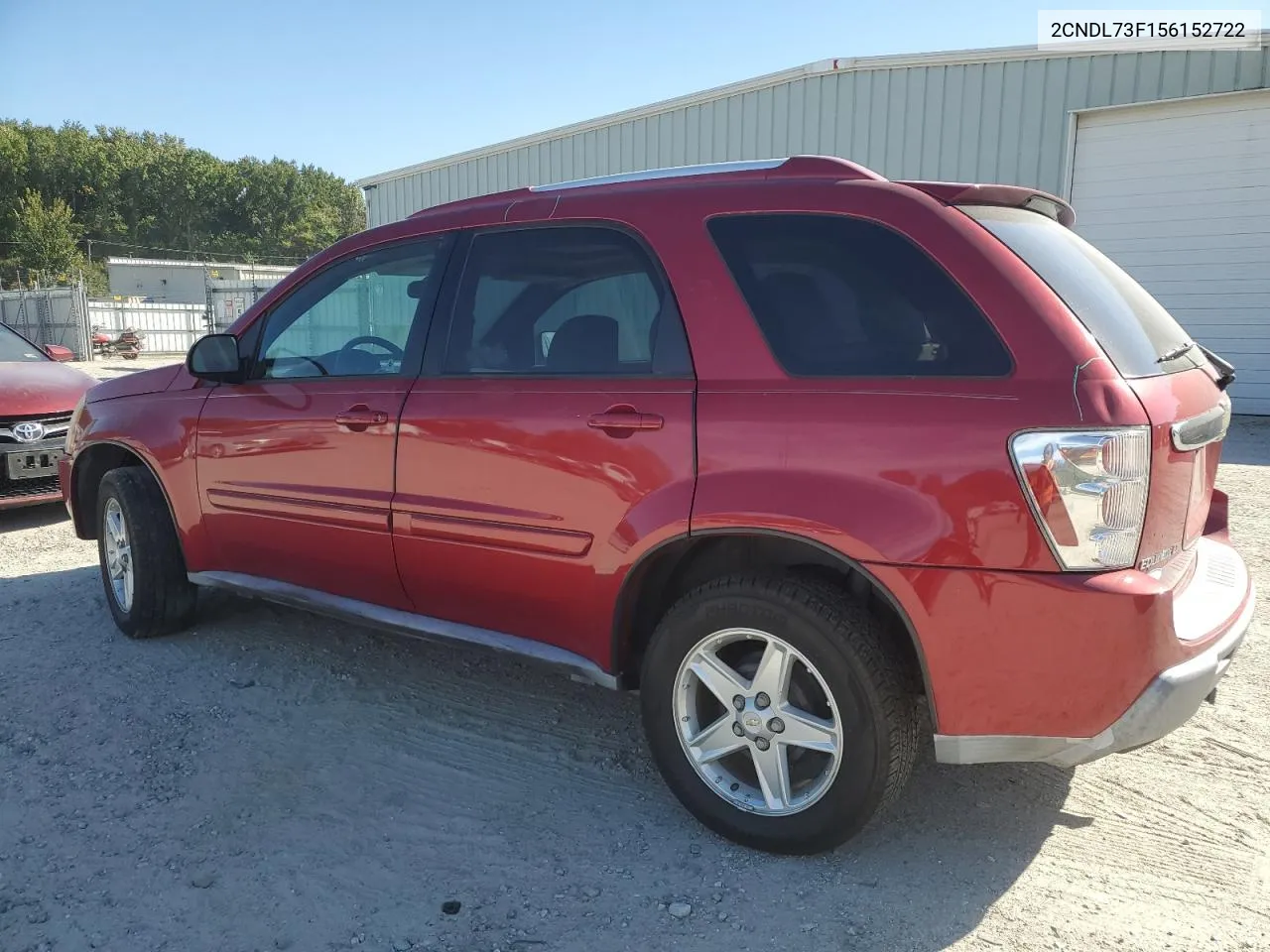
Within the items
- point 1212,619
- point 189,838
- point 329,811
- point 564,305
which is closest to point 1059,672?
point 1212,619

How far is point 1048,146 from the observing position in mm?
11555

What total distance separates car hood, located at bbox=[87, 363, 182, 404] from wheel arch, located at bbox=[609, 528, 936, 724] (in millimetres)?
2509

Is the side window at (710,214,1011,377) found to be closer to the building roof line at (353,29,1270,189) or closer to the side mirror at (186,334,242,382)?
the side mirror at (186,334,242,382)

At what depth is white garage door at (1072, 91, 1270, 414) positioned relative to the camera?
10797 mm

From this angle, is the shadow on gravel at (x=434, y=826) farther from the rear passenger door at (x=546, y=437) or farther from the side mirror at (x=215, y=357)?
the side mirror at (x=215, y=357)

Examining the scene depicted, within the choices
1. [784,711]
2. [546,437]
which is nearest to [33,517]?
[546,437]

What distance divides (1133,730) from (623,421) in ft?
4.92

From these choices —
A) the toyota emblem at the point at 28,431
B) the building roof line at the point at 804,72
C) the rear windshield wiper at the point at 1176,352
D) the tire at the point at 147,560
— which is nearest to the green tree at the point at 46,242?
the building roof line at the point at 804,72

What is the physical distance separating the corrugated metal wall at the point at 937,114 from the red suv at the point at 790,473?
10018mm

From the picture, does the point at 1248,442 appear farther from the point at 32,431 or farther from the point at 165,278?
the point at 165,278

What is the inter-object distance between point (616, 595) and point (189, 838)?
1427 millimetres

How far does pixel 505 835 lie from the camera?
2.70 meters

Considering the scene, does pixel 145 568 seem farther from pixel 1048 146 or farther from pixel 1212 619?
pixel 1048 146

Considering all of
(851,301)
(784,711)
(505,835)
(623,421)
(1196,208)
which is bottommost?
(505,835)
